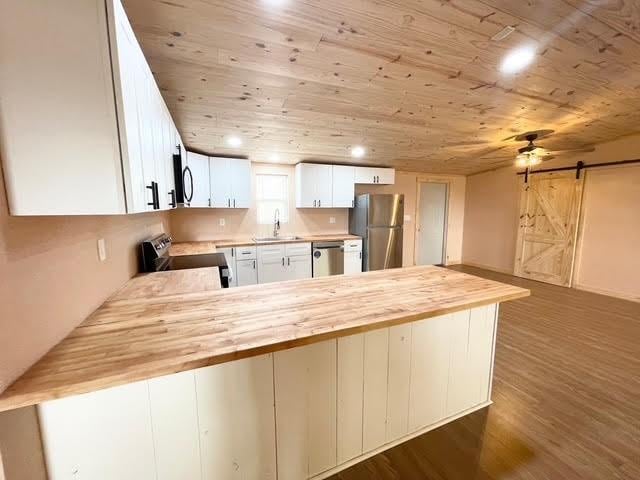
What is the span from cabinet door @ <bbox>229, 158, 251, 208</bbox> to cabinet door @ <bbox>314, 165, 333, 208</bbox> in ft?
3.79

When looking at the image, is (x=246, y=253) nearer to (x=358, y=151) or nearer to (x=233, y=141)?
(x=233, y=141)

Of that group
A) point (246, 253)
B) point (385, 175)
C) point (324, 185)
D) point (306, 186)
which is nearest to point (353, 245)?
point (324, 185)

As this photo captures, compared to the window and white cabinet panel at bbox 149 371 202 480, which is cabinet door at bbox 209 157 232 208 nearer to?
the window

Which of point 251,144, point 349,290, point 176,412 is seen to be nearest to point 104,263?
point 176,412

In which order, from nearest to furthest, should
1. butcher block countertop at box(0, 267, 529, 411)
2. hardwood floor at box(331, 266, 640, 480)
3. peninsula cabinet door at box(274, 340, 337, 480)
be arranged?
butcher block countertop at box(0, 267, 529, 411), peninsula cabinet door at box(274, 340, 337, 480), hardwood floor at box(331, 266, 640, 480)

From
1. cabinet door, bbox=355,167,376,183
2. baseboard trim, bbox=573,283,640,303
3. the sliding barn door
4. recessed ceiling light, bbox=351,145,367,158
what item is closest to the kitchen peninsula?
recessed ceiling light, bbox=351,145,367,158

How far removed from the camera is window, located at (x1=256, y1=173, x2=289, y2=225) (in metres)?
4.63

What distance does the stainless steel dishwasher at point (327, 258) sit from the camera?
4414 millimetres

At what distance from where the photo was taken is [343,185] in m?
4.74

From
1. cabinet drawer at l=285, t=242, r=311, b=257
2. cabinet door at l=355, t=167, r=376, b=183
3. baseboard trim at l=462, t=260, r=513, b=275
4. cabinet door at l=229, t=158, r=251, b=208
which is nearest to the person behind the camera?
cabinet door at l=229, t=158, r=251, b=208

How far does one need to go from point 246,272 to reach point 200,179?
58.5 inches

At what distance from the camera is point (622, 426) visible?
175 cm

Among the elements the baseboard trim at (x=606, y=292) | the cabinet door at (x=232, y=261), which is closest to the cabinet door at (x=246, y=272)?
the cabinet door at (x=232, y=261)

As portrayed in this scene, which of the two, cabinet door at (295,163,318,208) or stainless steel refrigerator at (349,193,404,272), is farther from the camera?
stainless steel refrigerator at (349,193,404,272)
